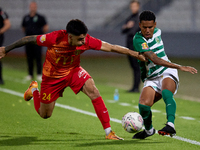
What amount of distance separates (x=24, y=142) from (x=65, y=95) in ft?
16.7

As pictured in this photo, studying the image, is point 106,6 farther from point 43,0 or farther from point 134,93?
point 134,93

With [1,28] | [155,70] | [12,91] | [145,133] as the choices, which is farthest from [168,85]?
[1,28]

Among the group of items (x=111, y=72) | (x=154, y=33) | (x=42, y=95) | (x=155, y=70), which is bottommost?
(x=111, y=72)

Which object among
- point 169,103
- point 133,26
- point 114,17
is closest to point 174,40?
point 114,17

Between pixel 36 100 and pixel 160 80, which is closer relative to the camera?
pixel 160 80

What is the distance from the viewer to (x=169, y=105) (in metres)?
5.52

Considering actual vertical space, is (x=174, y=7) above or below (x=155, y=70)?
below

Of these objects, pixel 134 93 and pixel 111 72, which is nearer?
pixel 134 93

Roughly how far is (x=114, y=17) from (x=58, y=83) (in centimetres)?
2047

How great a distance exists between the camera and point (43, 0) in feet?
83.3

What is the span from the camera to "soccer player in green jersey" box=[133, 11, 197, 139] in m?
5.64

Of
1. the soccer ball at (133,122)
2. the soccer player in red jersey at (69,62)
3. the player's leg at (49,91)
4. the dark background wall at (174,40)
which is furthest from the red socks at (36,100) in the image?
the dark background wall at (174,40)

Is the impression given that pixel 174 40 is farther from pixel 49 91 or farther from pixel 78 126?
pixel 49 91

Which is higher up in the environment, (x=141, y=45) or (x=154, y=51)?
(x=141, y=45)
